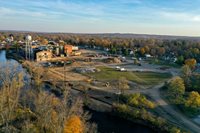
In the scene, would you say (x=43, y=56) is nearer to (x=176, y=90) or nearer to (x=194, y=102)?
(x=176, y=90)

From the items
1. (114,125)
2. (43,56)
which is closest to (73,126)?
(114,125)

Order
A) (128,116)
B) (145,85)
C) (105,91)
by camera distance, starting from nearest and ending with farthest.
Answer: (128,116) < (105,91) < (145,85)

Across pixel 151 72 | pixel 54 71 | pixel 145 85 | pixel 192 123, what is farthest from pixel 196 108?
pixel 54 71

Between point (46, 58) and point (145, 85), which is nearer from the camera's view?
point (145, 85)

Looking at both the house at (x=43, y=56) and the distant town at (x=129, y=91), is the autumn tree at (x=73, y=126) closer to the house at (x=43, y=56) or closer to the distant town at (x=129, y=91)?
the distant town at (x=129, y=91)

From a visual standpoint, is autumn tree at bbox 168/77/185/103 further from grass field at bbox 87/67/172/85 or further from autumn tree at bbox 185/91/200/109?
grass field at bbox 87/67/172/85

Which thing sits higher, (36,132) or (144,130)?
(36,132)

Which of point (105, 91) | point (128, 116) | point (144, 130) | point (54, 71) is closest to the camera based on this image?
point (144, 130)

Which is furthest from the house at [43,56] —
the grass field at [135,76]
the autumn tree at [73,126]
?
the autumn tree at [73,126]

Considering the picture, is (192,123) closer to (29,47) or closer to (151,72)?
(151,72)
